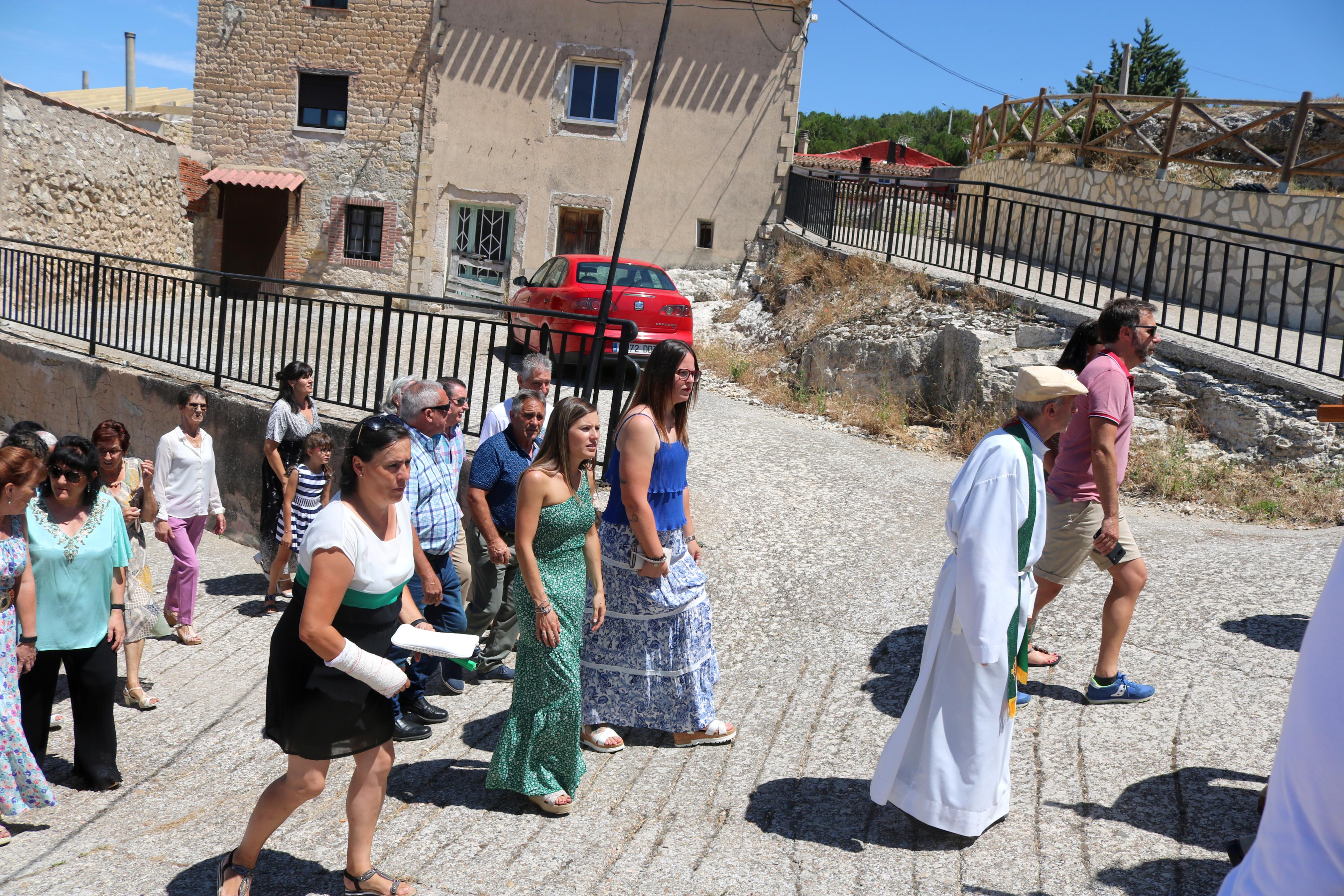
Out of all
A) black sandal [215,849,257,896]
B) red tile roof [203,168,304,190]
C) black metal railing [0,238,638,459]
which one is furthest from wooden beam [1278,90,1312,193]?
red tile roof [203,168,304,190]

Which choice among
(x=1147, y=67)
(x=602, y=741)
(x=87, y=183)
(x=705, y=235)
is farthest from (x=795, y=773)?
(x=1147, y=67)

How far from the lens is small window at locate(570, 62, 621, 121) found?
1917 cm

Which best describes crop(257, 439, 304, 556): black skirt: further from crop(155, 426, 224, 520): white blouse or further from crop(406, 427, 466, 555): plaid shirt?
crop(406, 427, 466, 555): plaid shirt

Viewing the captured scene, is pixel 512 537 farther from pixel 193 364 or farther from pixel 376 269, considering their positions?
pixel 376 269

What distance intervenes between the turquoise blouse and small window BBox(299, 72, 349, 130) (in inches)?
681

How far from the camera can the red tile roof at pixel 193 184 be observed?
65.2 feet

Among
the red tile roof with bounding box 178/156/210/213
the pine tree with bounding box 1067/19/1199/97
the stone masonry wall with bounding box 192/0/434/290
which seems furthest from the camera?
the pine tree with bounding box 1067/19/1199/97

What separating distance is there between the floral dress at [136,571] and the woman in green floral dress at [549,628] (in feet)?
7.10

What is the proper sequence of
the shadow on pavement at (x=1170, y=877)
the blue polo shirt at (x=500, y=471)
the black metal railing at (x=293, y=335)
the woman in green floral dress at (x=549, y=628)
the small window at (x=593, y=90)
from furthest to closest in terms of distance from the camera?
the small window at (x=593, y=90) → the black metal railing at (x=293, y=335) → the blue polo shirt at (x=500, y=471) → the woman in green floral dress at (x=549, y=628) → the shadow on pavement at (x=1170, y=877)

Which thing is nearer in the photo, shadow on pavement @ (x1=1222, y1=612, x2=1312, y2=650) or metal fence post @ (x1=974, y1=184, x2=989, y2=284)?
shadow on pavement @ (x1=1222, y1=612, x2=1312, y2=650)

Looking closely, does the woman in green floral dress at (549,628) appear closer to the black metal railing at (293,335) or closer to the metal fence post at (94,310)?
the black metal railing at (293,335)

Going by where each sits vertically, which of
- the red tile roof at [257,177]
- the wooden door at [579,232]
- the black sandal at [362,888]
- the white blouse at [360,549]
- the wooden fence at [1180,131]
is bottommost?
the black sandal at [362,888]

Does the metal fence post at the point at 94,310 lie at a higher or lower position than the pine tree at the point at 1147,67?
lower

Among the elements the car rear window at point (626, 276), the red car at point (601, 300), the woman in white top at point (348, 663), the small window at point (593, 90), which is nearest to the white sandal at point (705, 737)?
the woman in white top at point (348, 663)
